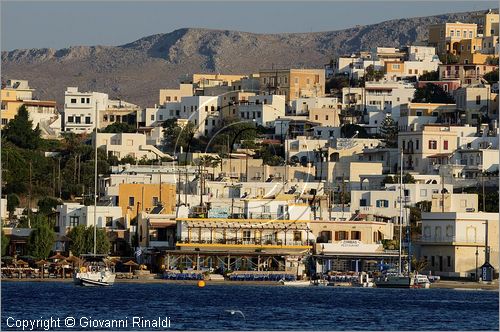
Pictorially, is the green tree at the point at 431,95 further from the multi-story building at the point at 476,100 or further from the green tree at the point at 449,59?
the green tree at the point at 449,59

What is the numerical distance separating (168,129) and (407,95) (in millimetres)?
21864

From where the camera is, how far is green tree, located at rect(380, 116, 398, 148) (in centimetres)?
14788

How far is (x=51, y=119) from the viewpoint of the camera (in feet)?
534

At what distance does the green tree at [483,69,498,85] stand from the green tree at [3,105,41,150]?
42.5 m

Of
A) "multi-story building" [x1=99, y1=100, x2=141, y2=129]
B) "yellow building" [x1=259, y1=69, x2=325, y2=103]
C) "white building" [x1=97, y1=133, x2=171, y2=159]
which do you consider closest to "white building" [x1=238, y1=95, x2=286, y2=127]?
"yellow building" [x1=259, y1=69, x2=325, y2=103]

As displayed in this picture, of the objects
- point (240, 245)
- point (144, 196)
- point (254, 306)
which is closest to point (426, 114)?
point (144, 196)

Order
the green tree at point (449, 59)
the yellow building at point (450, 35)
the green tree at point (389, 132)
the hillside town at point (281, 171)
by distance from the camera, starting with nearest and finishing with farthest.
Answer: the hillside town at point (281, 171), the green tree at point (389, 132), the green tree at point (449, 59), the yellow building at point (450, 35)

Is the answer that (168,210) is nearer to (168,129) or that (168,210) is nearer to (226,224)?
(226,224)

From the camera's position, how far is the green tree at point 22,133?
144m

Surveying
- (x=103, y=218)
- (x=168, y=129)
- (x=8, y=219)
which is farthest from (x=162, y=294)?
(x=168, y=129)

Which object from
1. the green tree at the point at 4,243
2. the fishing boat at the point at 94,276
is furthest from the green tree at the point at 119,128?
the fishing boat at the point at 94,276

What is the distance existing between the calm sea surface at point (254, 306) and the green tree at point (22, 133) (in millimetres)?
53821

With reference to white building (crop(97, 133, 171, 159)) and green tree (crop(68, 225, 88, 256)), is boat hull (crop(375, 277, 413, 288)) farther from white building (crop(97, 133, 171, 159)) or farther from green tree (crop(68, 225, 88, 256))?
white building (crop(97, 133, 171, 159))

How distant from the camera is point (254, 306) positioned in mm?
76125
